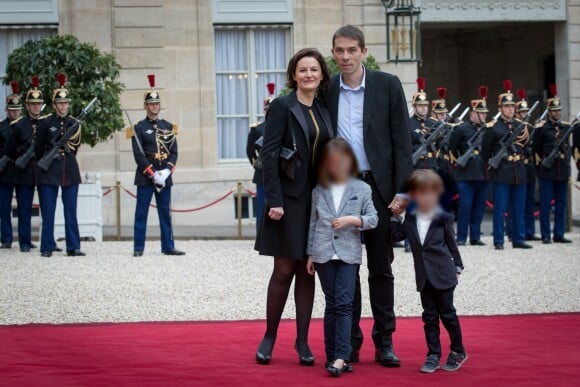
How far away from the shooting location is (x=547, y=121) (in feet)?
61.0

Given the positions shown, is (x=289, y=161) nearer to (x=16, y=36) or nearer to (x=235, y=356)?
(x=235, y=356)

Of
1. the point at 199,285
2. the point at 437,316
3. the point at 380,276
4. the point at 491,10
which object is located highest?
the point at 491,10

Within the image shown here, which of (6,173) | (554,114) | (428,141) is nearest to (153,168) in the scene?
(6,173)

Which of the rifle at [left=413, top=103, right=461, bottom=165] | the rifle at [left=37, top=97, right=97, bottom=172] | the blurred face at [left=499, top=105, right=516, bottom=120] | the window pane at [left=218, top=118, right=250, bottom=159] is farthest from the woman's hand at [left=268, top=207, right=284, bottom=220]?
the window pane at [left=218, top=118, right=250, bottom=159]

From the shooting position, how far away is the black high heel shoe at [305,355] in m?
7.88

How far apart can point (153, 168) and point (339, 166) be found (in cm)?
854

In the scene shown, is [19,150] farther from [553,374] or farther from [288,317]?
[553,374]

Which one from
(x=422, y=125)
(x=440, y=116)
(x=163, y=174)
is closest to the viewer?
(x=163, y=174)

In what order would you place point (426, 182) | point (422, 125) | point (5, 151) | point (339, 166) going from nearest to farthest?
point (426, 182) < point (339, 166) < point (5, 151) < point (422, 125)

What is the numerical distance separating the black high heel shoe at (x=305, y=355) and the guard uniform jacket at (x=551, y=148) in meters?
10.9

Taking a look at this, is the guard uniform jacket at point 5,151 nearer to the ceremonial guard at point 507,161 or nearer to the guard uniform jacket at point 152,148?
the guard uniform jacket at point 152,148

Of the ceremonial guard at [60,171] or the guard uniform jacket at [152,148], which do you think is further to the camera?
the guard uniform jacket at [152,148]

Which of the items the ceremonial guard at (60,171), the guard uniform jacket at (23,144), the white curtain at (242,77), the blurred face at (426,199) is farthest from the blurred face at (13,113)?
the blurred face at (426,199)

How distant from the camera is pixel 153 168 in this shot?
16.1m
